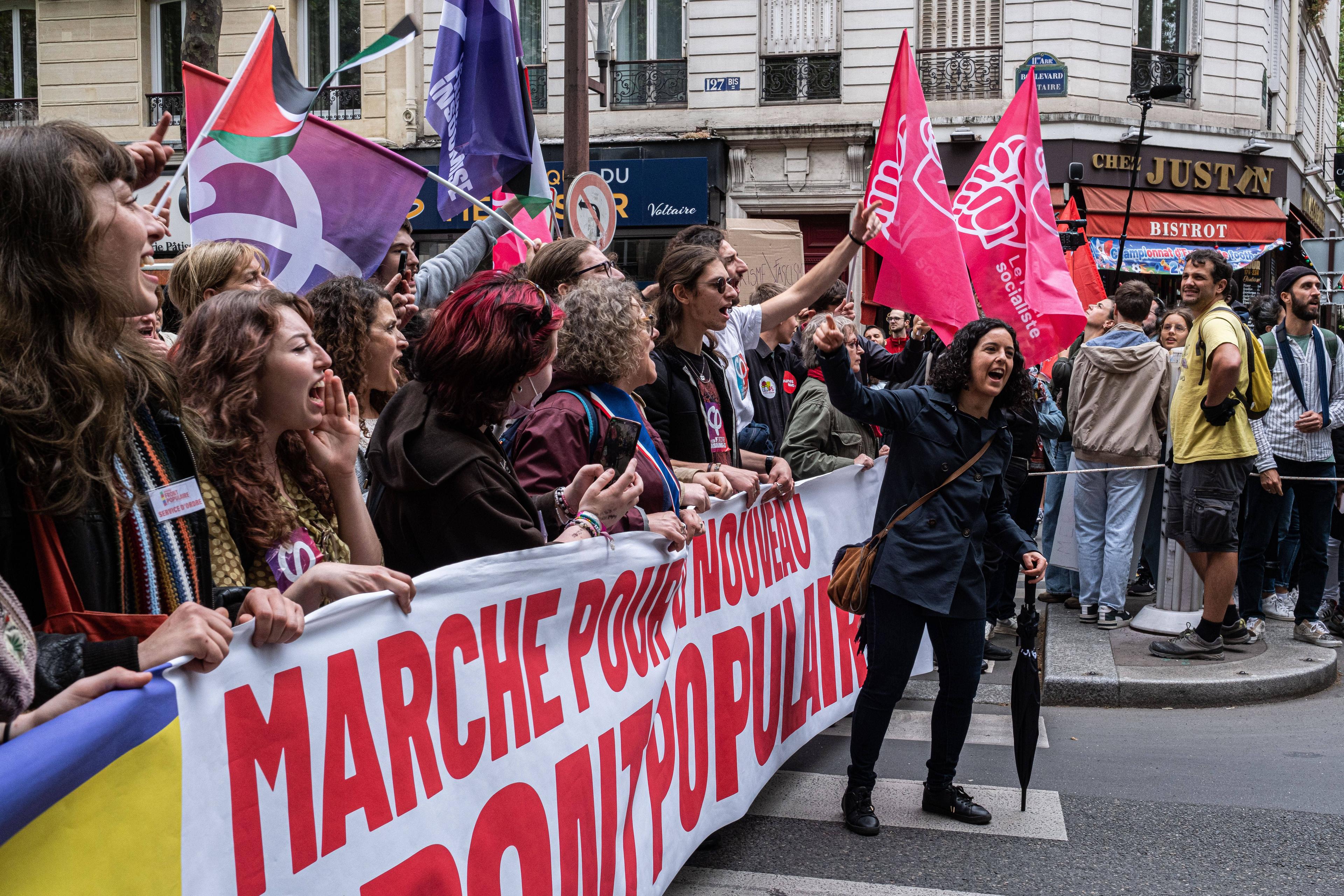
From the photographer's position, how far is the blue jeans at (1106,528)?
7297mm

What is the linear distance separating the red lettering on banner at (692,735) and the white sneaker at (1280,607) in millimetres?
5210

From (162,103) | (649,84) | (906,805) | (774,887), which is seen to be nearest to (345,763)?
(774,887)

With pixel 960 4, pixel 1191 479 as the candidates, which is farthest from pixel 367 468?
pixel 960 4

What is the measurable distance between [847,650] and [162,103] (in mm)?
18385

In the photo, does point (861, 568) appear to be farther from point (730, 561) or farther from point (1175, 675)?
point (1175, 675)

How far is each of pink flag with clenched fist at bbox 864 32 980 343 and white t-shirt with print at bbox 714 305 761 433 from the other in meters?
1.08

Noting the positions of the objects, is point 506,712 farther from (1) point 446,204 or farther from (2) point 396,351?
(1) point 446,204

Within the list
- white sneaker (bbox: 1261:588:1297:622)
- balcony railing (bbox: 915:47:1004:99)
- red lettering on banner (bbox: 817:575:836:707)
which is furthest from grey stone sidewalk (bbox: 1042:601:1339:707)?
balcony railing (bbox: 915:47:1004:99)

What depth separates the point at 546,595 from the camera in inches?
112

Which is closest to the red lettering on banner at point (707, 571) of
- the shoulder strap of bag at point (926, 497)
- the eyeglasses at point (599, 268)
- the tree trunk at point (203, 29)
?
the shoulder strap of bag at point (926, 497)

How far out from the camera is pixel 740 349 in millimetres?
5000

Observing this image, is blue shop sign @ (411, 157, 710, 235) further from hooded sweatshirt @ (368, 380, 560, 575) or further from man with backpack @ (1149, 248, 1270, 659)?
hooded sweatshirt @ (368, 380, 560, 575)

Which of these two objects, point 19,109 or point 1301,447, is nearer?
point 1301,447

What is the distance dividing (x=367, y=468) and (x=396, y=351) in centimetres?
38
